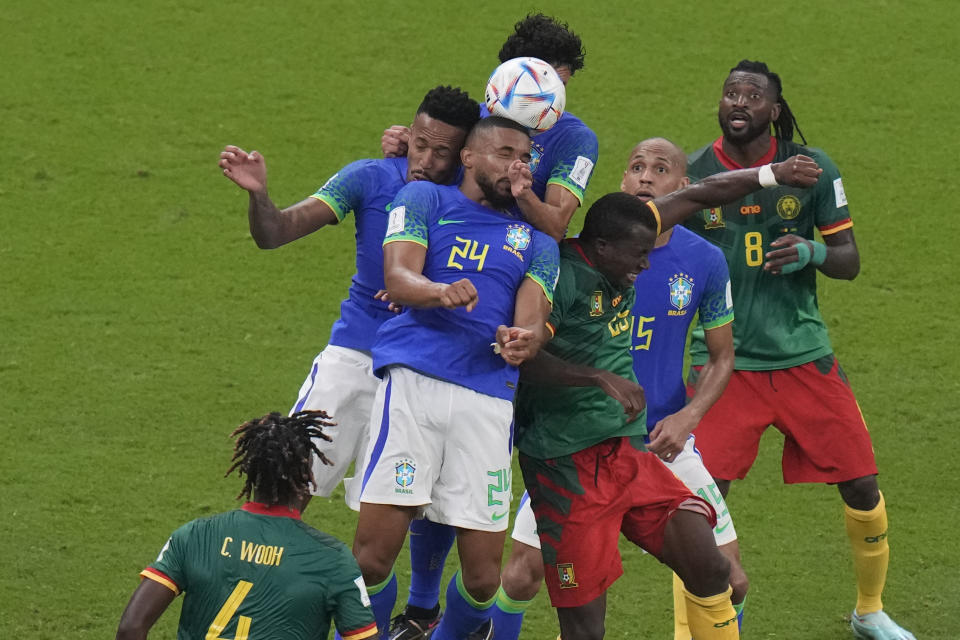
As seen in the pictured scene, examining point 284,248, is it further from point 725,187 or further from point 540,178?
point 725,187

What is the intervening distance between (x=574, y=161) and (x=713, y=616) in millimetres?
1964

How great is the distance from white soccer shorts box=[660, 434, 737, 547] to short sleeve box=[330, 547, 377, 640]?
1.94 meters

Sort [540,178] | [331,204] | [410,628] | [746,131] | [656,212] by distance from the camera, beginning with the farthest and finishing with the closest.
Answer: [746,131], [410,628], [331,204], [540,178], [656,212]

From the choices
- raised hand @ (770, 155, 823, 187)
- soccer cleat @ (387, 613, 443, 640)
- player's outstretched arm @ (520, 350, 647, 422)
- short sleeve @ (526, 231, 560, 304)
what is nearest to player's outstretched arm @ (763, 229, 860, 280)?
raised hand @ (770, 155, 823, 187)

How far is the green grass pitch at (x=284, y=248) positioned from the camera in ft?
27.6

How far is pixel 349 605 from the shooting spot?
5160mm

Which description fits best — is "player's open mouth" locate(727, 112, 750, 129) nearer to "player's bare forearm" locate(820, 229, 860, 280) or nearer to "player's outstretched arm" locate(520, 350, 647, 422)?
"player's bare forearm" locate(820, 229, 860, 280)

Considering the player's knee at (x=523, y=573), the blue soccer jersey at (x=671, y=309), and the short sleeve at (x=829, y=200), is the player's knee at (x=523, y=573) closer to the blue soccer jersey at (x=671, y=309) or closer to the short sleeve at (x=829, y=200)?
the blue soccer jersey at (x=671, y=309)

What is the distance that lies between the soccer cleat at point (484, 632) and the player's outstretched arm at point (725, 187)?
190 centimetres

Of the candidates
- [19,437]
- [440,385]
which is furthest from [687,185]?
[19,437]

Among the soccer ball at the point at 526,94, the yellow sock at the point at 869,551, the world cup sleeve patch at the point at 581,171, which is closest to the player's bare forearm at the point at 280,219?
the soccer ball at the point at 526,94

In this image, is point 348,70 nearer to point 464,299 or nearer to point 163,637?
point 163,637

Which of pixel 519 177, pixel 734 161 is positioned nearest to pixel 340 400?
pixel 519 177

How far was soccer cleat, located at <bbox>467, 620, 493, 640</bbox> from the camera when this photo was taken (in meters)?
6.84
